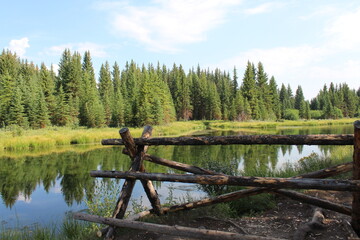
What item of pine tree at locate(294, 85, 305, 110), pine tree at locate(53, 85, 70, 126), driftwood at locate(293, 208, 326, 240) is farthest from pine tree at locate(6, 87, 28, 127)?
pine tree at locate(294, 85, 305, 110)

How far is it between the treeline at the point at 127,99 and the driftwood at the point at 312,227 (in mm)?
48316

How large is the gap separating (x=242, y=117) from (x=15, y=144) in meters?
60.0

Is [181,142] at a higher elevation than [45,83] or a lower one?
lower

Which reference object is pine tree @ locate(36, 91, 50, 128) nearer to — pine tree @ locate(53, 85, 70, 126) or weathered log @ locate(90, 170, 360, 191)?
pine tree @ locate(53, 85, 70, 126)

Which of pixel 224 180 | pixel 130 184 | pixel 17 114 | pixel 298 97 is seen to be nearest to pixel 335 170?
pixel 224 180

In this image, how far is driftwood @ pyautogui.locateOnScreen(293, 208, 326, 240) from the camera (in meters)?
4.55

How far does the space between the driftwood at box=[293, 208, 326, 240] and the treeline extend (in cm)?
4832

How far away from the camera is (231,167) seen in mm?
9211

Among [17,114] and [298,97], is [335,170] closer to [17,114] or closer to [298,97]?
[17,114]

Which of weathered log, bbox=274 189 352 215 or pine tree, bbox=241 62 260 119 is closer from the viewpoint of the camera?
weathered log, bbox=274 189 352 215

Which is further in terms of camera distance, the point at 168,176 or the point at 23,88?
the point at 23,88

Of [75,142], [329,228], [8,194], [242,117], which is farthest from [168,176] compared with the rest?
[242,117]

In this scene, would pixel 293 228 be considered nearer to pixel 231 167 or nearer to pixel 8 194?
pixel 231 167

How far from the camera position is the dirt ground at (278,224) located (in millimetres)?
4734
